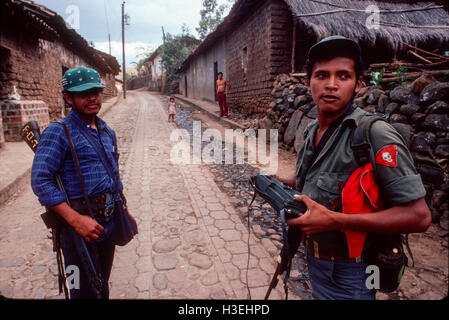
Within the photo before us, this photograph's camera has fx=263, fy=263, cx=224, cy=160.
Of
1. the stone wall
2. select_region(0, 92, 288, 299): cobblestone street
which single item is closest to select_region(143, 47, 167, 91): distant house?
select_region(0, 92, 288, 299): cobblestone street

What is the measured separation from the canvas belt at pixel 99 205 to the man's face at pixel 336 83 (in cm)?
155

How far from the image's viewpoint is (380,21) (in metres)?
9.45

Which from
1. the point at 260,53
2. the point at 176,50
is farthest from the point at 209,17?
the point at 260,53

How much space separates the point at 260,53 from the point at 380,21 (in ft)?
14.3

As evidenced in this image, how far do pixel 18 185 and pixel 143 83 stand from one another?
50843mm

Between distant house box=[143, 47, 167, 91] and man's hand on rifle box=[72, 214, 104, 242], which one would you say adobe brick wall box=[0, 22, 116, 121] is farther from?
distant house box=[143, 47, 167, 91]

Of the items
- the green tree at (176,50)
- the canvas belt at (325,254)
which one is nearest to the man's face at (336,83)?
the canvas belt at (325,254)

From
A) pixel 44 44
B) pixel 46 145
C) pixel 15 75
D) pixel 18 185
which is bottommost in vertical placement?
pixel 18 185

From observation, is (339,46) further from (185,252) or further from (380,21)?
(380,21)

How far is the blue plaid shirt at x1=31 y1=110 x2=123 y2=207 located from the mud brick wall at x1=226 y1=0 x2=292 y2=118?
8846 mm

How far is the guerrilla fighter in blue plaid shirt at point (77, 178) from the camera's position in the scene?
1.60 m

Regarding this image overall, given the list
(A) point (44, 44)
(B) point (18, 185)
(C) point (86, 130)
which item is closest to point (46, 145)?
(C) point (86, 130)
